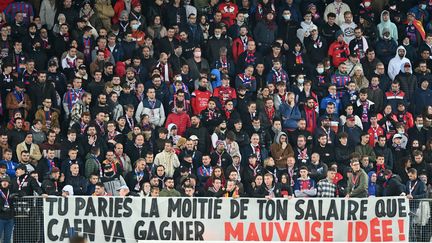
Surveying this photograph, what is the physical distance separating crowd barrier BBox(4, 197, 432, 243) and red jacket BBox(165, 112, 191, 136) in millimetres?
3208

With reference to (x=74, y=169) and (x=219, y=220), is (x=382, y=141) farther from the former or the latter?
(x=74, y=169)

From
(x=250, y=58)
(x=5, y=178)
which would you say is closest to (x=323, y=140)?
(x=250, y=58)

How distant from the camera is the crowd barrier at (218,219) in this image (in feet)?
85.6

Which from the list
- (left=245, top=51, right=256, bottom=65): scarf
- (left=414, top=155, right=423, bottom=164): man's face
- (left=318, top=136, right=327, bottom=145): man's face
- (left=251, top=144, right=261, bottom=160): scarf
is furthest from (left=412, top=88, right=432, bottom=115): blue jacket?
(left=251, top=144, right=261, bottom=160): scarf

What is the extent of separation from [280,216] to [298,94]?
15.8 feet

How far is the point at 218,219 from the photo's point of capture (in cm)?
2625

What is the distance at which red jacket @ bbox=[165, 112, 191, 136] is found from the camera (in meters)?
29.3

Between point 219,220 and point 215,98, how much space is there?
13.4ft

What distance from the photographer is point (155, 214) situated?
26281 mm

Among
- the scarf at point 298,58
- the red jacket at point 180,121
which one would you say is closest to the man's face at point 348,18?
the scarf at point 298,58

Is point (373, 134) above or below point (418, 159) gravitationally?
above

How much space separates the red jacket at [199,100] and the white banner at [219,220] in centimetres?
402

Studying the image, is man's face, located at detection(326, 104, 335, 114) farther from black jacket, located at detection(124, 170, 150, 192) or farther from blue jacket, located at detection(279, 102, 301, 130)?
black jacket, located at detection(124, 170, 150, 192)

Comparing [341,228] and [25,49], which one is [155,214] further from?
[25,49]
